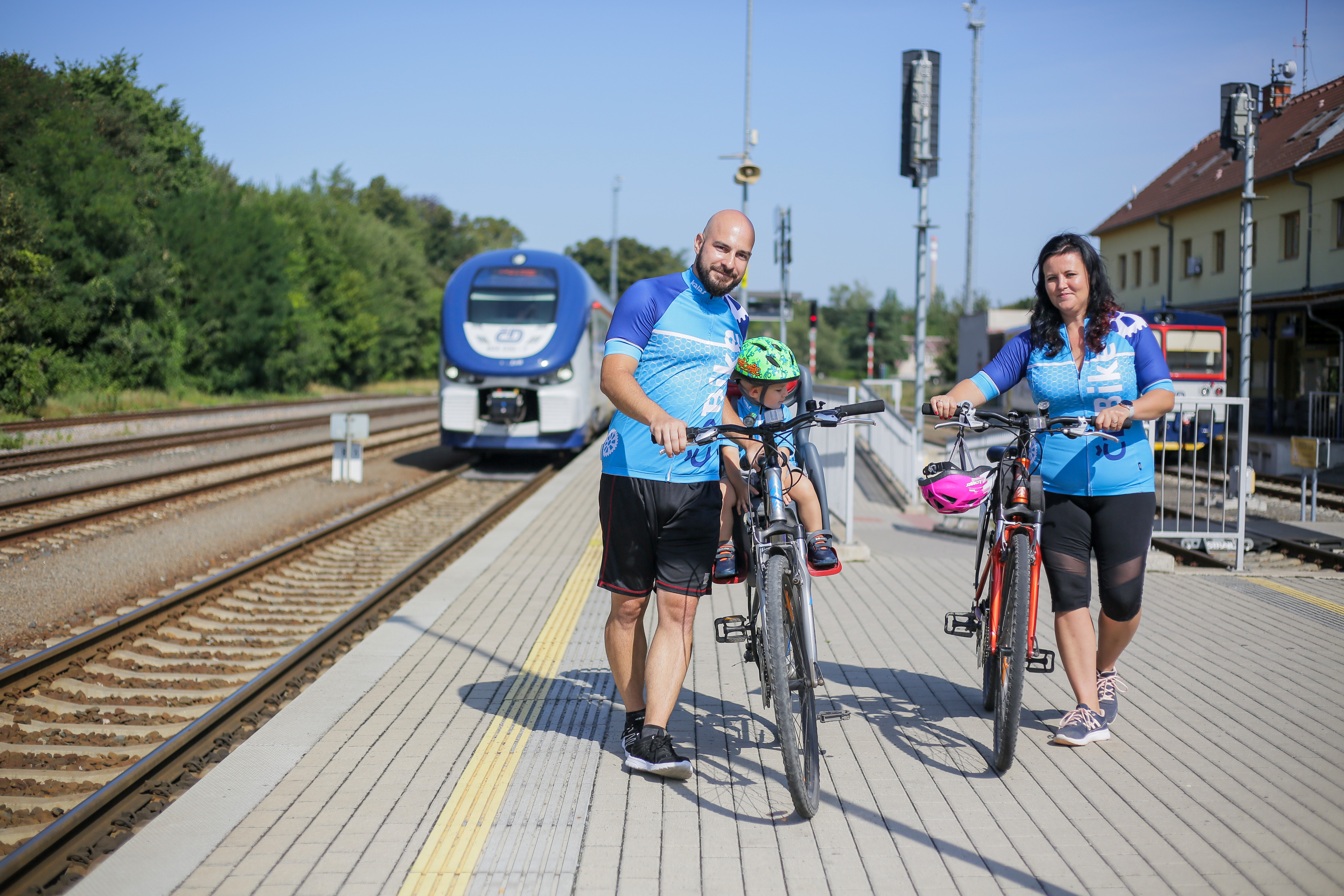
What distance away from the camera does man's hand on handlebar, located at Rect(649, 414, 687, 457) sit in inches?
135

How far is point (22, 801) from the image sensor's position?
4.16m

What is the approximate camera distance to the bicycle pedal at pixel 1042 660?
13.7ft

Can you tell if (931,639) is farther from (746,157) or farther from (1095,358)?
(746,157)

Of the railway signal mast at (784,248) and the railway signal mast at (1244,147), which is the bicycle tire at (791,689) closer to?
the railway signal mast at (1244,147)

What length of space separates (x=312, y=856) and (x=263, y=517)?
9558mm

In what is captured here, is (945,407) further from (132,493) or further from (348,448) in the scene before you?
(348,448)

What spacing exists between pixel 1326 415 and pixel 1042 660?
973 inches

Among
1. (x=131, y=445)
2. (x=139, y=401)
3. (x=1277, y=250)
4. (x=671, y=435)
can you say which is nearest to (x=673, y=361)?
(x=671, y=435)

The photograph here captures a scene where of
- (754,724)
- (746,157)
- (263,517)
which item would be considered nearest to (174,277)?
(746,157)

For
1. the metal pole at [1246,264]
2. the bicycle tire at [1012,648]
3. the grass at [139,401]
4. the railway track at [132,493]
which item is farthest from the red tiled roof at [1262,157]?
the grass at [139,401]

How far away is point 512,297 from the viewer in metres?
18.1

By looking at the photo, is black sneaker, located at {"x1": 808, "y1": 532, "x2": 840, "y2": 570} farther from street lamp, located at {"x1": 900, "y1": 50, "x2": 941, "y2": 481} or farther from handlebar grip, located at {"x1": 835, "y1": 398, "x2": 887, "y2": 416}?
street lamp, located at {"x1": 900, "y1": 50, "x2": 941, "y2": 481}

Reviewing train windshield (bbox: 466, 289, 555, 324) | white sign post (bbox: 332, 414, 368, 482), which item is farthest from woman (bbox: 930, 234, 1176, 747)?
train windshield (bbox: 466, 289, 555, 324)

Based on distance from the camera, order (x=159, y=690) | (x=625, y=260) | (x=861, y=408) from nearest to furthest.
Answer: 1. (x=861, y=408)
2. (x=159, y=690)
3. (x=625, y=260)
